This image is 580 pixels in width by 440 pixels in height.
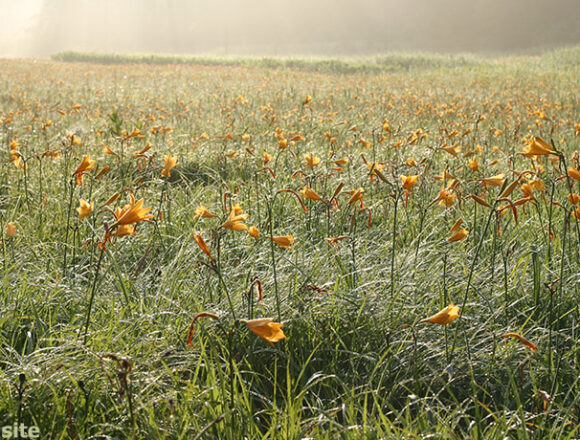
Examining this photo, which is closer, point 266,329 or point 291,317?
point 266,329

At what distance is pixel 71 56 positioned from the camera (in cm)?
2912

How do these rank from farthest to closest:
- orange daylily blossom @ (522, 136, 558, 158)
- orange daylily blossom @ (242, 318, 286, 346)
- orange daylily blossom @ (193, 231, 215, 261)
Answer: orange daylily blossom @ (522, 136, 558, 158) → orange daylily blossom @ (193, 231, 215, 261) → orange daylily blossom @ (242, 318, 286, 346)

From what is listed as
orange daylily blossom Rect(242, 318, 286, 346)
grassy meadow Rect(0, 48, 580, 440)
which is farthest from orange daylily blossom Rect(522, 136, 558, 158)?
orange daylily blossom Rect(242, 318, 286, 346)

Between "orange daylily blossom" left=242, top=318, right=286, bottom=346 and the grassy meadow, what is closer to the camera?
"orange daylily blossom" left=242, top=318, right=286, bottom=346

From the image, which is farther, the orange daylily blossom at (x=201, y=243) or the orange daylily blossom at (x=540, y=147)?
the orange daylily blossom at (x=540, y=147)

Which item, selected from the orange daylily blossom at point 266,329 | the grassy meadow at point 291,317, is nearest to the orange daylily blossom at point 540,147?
the grassy meadow at point 291,317

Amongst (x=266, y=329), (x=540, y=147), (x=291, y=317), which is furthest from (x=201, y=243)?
(x=540, y=147)

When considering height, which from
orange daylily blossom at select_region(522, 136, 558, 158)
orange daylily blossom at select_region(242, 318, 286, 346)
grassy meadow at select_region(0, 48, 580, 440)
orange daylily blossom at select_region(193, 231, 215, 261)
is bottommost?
grassy meadow at select_region(0, 48, 580, 440)

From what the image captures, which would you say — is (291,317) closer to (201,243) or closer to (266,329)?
(201,243)

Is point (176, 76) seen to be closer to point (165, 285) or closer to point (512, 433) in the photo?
point (165, 285)

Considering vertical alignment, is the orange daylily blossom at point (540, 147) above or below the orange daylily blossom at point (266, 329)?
above

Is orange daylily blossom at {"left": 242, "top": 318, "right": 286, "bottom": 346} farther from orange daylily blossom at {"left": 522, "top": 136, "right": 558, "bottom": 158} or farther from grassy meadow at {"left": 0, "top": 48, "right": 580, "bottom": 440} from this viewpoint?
orange daylily blossom at {"left": 522, "top": 136, "right": 558, "bottom": 158}

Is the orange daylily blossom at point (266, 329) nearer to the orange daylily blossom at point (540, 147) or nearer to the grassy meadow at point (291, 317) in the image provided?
the grassy meadow at point (291, 317)

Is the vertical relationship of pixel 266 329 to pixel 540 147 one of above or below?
below
